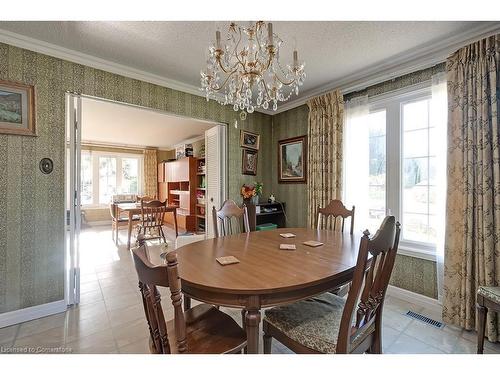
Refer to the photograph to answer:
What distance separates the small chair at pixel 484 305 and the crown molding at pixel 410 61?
6.37 feet

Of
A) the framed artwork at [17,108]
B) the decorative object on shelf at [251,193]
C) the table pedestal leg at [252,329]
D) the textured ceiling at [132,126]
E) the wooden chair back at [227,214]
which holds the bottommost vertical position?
the table pedestal leg at [252,329]

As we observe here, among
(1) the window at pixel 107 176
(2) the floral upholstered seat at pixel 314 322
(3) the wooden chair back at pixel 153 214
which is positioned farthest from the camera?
(1) the window at pixel 107 176

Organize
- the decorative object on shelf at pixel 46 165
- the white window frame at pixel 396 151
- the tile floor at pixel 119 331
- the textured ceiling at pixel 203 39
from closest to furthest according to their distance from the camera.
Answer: the tile floor at pixel 119 331
the textured ceiling at pixel 203 39
the decorative object on shelf at pixel 46 165
the white window frame at pixel 396 151

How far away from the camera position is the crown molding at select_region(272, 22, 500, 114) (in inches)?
75.0

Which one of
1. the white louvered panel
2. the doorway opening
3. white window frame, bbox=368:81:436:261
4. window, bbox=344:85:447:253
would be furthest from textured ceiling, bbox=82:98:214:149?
white window frame, bbox=368:81:436:261

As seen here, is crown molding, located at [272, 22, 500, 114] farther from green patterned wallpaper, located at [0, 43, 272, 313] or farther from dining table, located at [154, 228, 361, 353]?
green patterned wallpaper, located at [0, 43, 272, 313]

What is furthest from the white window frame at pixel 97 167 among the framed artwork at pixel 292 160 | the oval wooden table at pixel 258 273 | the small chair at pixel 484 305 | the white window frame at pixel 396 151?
the small chair at pixel 484 305

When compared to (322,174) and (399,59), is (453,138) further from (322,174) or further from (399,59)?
(322,174)

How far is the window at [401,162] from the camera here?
7.58 ft

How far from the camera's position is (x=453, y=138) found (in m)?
2.00

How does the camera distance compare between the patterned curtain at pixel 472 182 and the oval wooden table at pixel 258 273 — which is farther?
the patterned curtain at pixel 472 182

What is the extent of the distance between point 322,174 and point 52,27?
304 cm

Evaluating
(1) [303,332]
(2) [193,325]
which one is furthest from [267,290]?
(2) [193,325]

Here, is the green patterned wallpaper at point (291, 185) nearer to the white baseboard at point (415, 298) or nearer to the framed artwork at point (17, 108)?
the white baseboard at point (415, 298)
